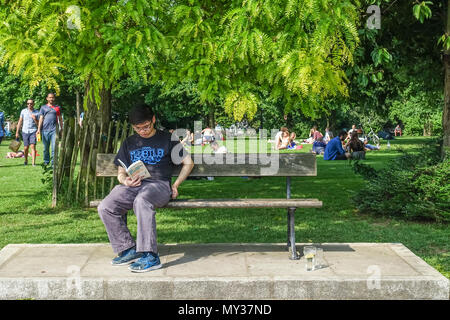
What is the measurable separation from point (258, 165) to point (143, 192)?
120 centimetres

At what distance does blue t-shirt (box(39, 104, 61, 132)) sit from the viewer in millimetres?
14703

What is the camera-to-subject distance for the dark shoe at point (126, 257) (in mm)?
5403

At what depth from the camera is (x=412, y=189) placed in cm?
856

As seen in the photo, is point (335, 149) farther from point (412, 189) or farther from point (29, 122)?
point (412, 189)

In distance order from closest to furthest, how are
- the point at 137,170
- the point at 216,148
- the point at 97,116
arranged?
the point at 137,170, the point at 97,116, the point at 216,148

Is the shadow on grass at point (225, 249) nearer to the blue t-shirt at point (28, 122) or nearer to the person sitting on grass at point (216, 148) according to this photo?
the person sitting on grass at point (216, 148)

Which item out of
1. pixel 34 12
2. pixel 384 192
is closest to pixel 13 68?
pixel 34 12

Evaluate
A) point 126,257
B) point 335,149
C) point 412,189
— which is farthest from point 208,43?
point 335,149

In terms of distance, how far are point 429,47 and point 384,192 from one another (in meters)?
4.16

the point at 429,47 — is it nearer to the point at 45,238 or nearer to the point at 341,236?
the point at 341,236

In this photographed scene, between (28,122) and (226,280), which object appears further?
(28,122)

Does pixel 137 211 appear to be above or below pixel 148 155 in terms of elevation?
below

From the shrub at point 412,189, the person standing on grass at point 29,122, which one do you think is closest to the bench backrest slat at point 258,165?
the shrub at point 412,189

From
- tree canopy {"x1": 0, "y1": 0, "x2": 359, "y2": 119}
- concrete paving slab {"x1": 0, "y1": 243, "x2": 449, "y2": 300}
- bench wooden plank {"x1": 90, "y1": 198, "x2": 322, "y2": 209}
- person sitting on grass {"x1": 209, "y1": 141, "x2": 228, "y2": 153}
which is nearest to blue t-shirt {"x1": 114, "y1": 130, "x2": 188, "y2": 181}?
bench wooden plank {"x1": 90, "y1": 198, "x2": 322, "y2": 209}
